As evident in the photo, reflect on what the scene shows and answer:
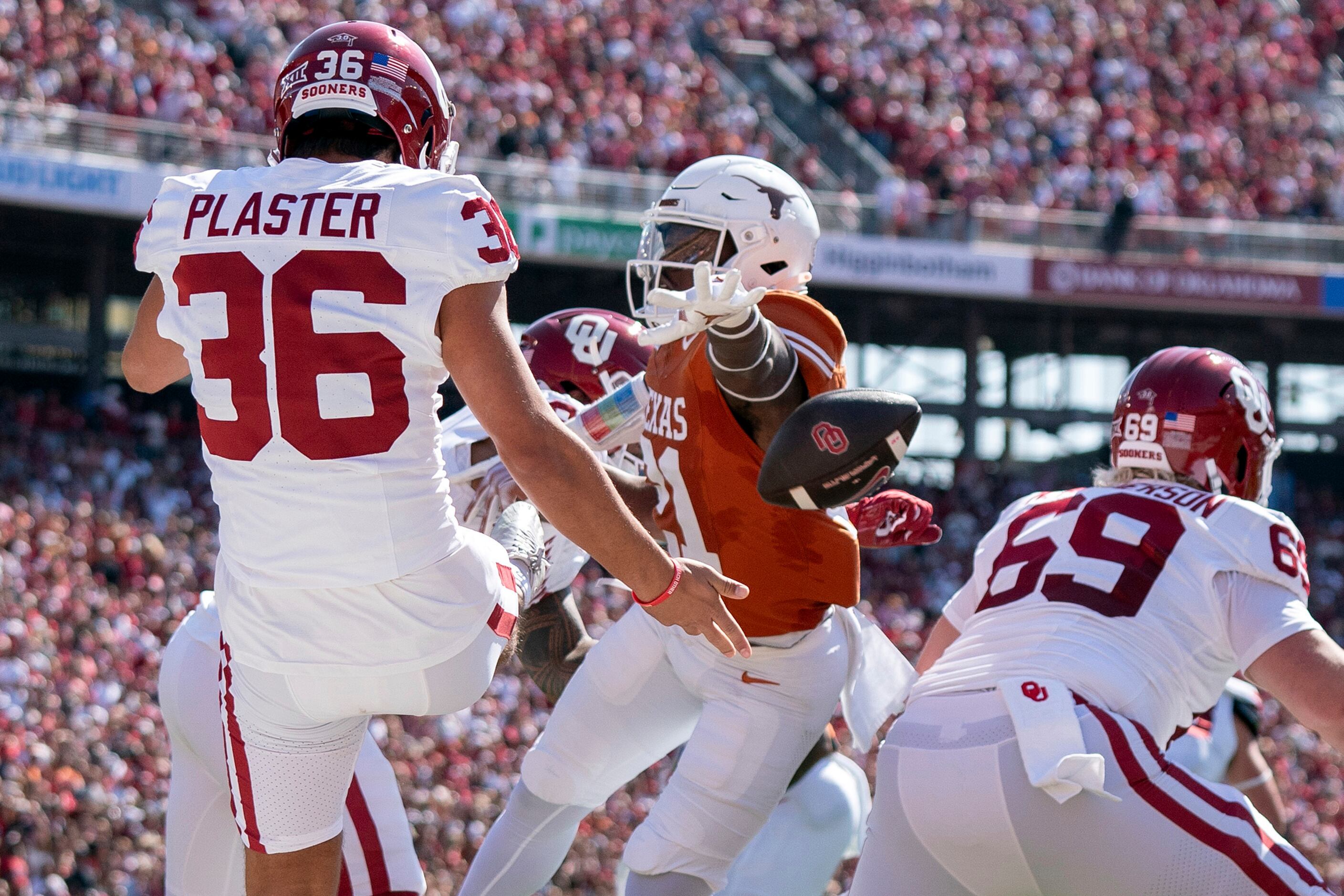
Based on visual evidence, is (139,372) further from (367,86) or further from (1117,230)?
(1117,230)

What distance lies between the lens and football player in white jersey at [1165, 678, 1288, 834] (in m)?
5.34

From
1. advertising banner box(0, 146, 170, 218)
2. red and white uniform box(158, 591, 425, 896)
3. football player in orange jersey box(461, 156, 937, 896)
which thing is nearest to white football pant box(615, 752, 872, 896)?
football player in orange jersey box(461, 156, 937, 896)

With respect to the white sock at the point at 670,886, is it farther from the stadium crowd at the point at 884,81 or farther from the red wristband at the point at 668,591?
the stadium crowd at the point at 884,81

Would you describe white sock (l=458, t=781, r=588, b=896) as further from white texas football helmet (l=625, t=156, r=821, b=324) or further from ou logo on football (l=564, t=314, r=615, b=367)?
ou logo on football (l=564, t=314, r=615, b=367)

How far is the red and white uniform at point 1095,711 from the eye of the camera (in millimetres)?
2668

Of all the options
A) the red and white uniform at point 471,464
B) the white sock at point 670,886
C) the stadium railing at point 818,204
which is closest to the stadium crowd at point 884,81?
the stadium railing at point 818,204

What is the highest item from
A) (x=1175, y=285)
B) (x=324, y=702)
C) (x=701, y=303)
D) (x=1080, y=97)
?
(x=701, y=303)

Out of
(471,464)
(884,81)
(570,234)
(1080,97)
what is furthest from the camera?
(1080,97)

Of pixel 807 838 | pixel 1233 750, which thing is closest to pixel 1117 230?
pixel 1233 750

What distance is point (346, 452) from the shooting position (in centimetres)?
262

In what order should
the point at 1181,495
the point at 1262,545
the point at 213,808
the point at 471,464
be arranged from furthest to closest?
the point at 471,464 < the point at 213,808 < the point at 1181,495 < the point at 1262,545

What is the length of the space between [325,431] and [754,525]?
126 centimetres

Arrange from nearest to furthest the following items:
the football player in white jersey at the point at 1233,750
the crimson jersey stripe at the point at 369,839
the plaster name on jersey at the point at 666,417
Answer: the crimson jersey stripe at the point at 369,839 < the plaster name on jersey at the point at 666,417 < the football player in white jersey at the point at 1233,750

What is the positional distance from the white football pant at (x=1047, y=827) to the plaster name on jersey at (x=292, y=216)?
1.36 m
